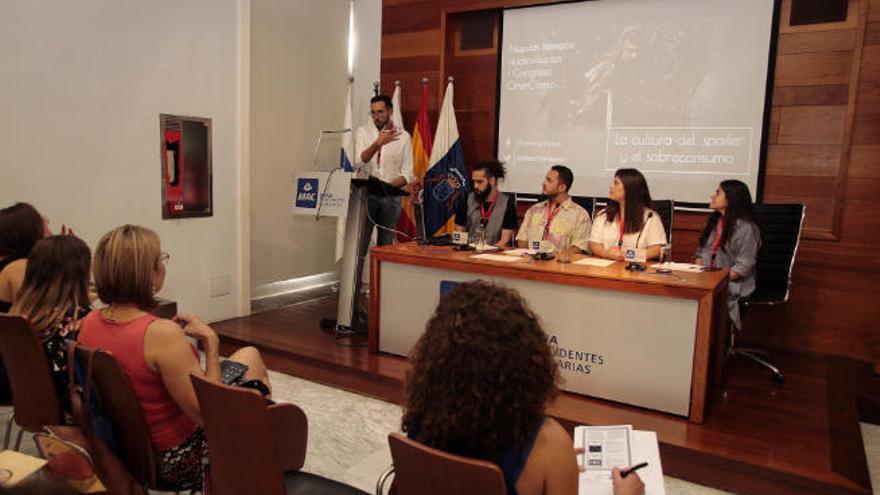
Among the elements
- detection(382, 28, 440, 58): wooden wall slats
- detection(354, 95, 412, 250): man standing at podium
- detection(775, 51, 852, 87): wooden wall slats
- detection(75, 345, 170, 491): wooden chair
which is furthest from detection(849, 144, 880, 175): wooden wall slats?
detection(75, 345, 170, 491): wooden chair

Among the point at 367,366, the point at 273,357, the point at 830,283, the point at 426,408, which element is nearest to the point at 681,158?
the point at 830,283

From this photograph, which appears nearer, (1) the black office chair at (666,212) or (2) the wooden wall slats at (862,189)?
(2) the wooden wall slats at (862,189)

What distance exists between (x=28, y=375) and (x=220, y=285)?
2801mm

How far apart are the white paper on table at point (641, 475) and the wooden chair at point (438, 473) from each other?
0.42 metres

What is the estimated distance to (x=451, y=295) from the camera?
123 centimetres

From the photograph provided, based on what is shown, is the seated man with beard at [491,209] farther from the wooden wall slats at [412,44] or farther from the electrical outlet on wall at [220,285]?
the electrical outlet on wall at [220,285]

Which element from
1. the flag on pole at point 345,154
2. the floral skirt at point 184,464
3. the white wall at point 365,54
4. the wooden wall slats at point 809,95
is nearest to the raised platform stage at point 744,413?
the flag on pole at point 345,154

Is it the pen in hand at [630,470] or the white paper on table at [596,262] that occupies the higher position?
the white paper on table at [596,262]

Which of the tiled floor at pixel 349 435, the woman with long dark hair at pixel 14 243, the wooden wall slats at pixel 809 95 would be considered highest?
the wooden wall slats at pixel 809 95

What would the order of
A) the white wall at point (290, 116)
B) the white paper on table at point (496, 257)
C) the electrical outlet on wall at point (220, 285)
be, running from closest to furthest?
the white paper on table at point (496, 257)
the electrical outlet on wall at point (220, 285)
the white wall at point (290, 116)

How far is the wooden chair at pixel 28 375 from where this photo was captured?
183 cm

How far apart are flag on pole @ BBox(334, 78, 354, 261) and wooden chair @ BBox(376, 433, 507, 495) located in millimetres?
4109

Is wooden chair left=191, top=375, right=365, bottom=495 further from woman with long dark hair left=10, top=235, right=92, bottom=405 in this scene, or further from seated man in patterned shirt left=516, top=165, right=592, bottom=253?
seated man in patterned shirt left=516, top=165, right=592, bottom=253

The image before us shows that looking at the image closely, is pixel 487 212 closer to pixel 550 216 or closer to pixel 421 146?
pixel 550 216
